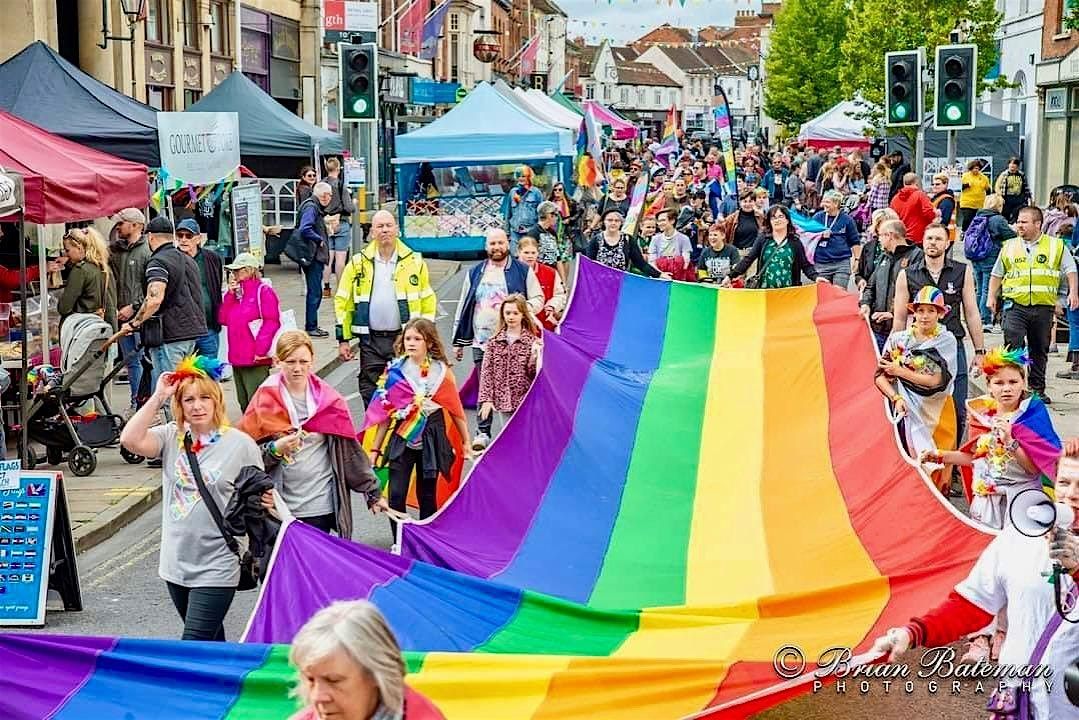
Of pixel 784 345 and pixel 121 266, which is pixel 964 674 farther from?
pixel 121 266

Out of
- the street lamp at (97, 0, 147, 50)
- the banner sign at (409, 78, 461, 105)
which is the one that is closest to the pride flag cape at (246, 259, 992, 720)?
the street lamp at (97, 0, 147, 50)

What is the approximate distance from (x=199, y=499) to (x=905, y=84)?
1420 cm

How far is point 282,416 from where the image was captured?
26.5 ft

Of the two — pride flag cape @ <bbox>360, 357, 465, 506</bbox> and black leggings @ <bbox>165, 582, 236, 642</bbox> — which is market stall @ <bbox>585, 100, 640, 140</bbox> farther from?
black leggings @ <bbox>165, 582, 236, 642</bbox>

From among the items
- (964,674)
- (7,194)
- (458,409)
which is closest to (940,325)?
(458,409)

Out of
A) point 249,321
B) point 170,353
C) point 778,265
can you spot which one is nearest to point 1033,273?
point 778,265

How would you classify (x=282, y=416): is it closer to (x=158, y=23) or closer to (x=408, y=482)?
(x=408, y=482)

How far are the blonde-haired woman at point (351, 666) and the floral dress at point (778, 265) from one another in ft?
42.1

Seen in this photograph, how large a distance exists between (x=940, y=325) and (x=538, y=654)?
5.30 meters

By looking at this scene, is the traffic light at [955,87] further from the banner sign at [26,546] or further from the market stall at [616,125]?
the market stall at [616,125]

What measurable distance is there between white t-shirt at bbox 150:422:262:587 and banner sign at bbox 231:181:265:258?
12.8 meters

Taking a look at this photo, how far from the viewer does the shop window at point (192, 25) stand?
32719mm

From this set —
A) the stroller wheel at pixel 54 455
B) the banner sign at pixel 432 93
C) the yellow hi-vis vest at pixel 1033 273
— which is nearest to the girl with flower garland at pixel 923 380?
the yellow hi-vis vest at pixel 1033 273

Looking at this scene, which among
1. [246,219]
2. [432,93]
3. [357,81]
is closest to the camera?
[357,81]
